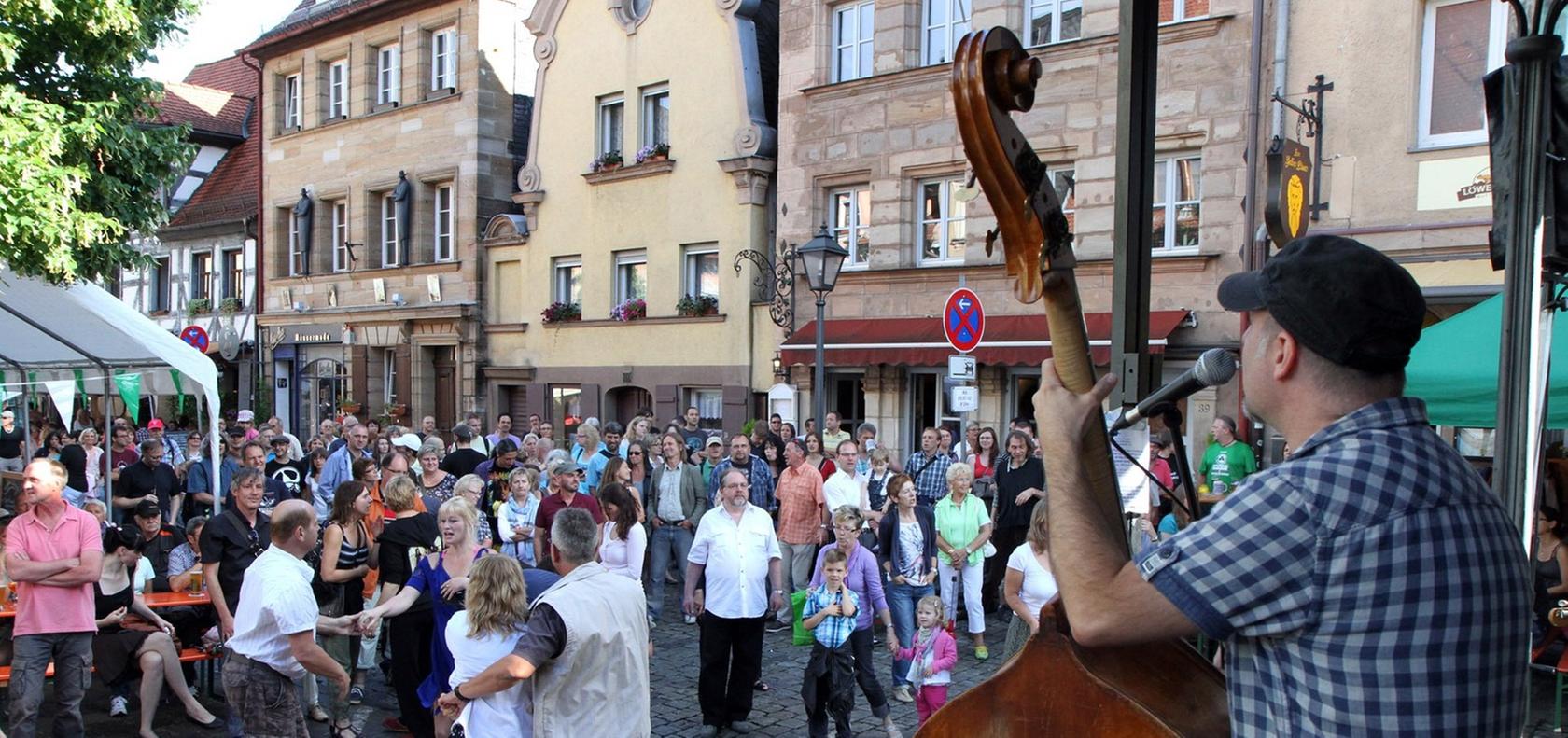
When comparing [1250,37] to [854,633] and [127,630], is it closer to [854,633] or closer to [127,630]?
[854,633]

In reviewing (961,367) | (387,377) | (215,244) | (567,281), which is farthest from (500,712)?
(215,244)

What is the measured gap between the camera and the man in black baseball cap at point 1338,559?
1.41 meters

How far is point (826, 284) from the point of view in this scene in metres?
12.8

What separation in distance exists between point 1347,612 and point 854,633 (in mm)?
5682

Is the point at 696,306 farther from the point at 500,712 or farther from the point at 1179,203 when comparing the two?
the point at 500,712

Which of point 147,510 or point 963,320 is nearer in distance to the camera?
point 147,510

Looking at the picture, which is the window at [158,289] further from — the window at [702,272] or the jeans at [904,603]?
the jeans at [904,603]

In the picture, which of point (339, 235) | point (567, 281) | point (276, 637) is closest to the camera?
point (276, 637)

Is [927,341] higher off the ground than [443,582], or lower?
higher

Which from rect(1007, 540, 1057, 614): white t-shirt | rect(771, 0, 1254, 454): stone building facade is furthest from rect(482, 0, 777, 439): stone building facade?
rect(1007, 540, 1057, 614): white t-shirt

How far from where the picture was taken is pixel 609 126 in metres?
21.0

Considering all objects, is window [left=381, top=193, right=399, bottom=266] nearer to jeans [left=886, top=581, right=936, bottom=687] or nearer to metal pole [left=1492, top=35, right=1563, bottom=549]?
jeans [left=886, top=581, right=936, bottom=687]

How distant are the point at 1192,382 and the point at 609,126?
19873mm

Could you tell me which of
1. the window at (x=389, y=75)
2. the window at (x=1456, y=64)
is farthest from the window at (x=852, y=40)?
the window at (x=389, y=75)
